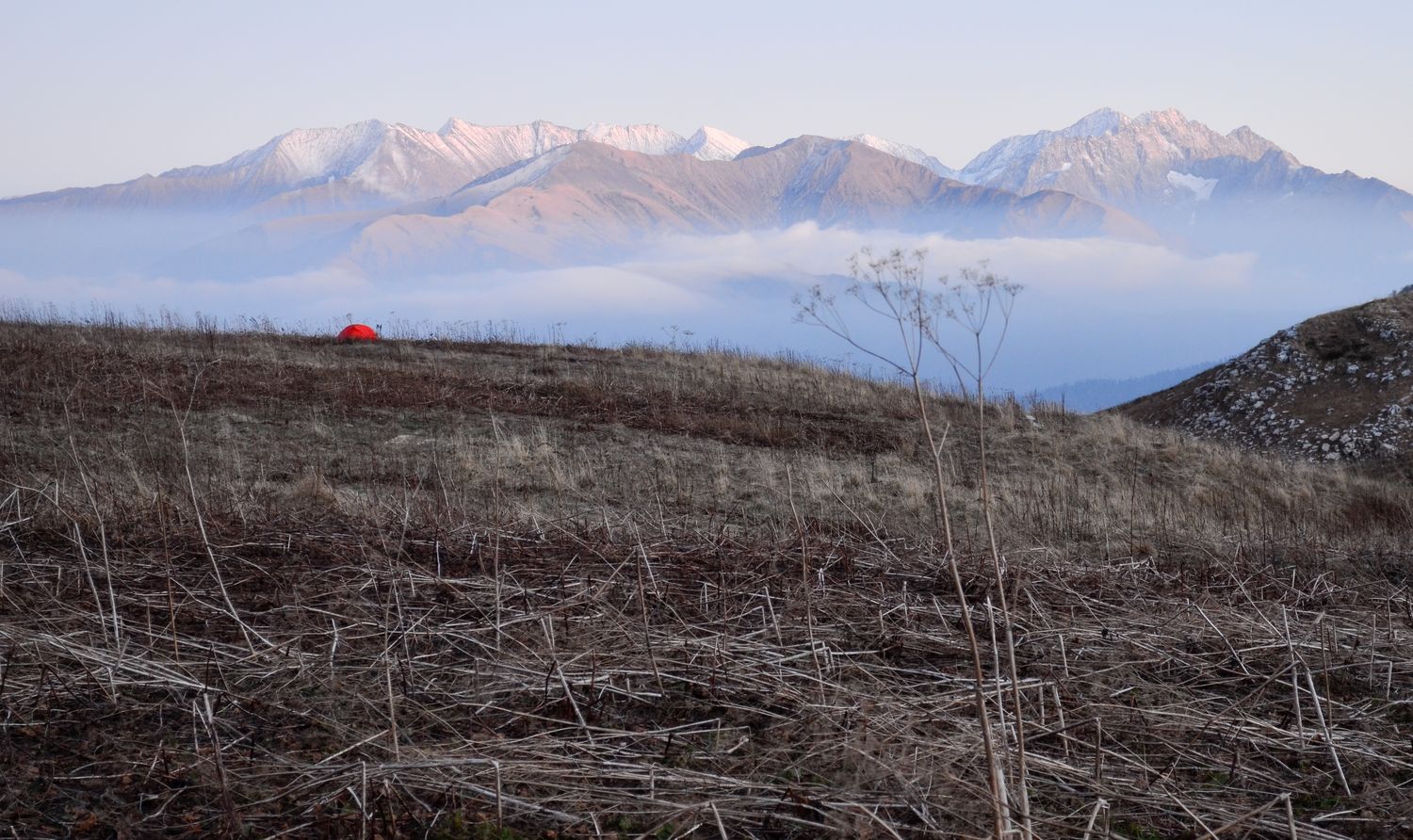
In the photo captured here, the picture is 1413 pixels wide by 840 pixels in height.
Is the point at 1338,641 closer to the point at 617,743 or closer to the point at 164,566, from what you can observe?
the point at 617,743

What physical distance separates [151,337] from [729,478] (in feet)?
40.2

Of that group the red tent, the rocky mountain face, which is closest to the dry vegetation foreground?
the rocky mountain face

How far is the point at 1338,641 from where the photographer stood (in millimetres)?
4254

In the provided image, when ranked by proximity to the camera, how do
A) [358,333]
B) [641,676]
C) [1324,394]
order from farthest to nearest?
[358,333], [1324,394], [641,676]

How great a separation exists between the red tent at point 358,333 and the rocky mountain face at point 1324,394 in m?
16.7

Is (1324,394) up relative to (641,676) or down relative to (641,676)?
up

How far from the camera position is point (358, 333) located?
20812 mm

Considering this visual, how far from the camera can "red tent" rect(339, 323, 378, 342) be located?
20453 mm

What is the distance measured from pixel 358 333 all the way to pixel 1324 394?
63.2ft

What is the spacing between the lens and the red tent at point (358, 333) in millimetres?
20453

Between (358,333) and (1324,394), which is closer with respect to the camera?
(1324,394)

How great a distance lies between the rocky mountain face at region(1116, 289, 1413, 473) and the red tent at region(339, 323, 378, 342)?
1666 centimetres

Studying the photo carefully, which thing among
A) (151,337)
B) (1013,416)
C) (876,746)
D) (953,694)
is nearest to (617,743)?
(876,746)

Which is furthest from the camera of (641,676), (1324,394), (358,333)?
(358,333)
